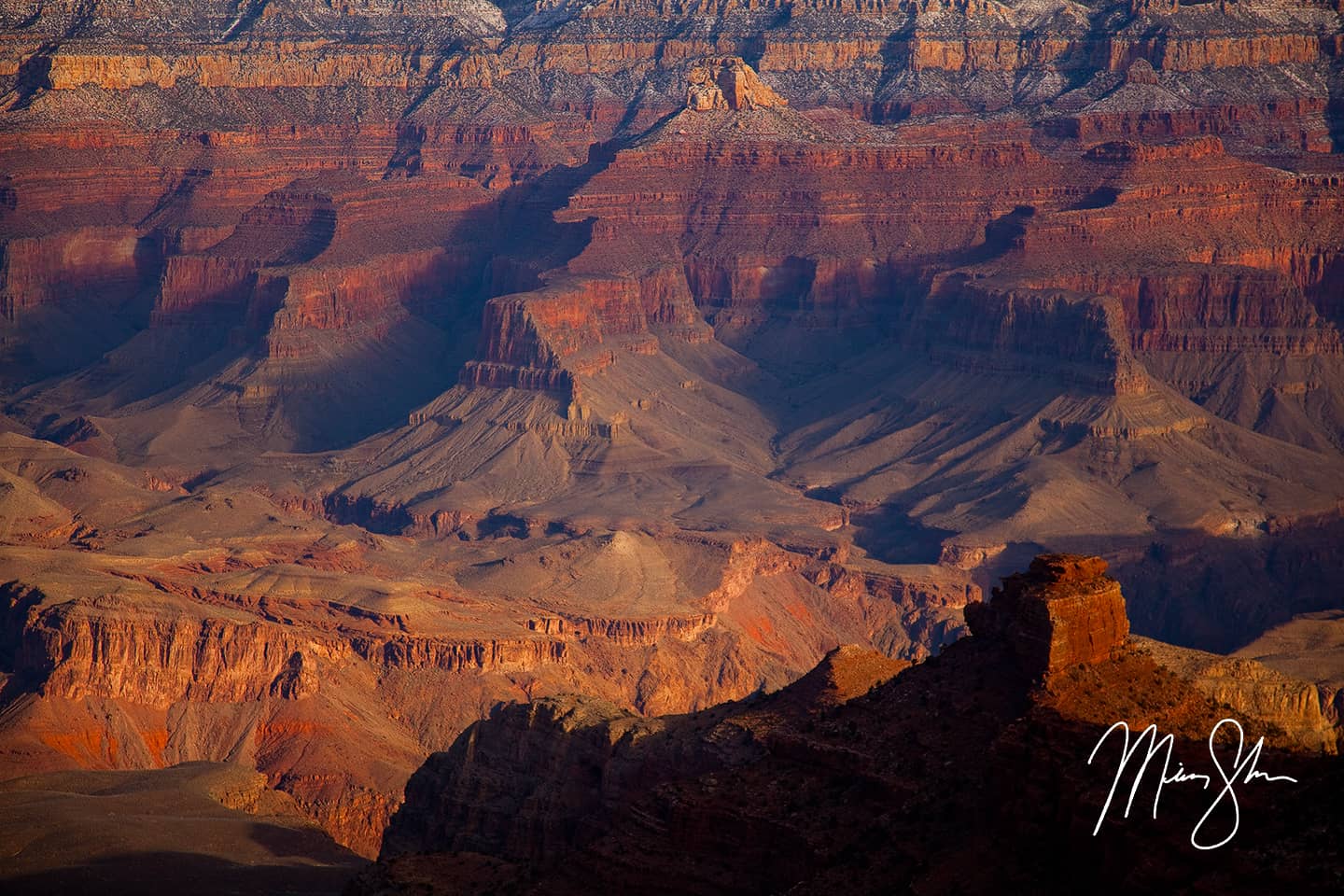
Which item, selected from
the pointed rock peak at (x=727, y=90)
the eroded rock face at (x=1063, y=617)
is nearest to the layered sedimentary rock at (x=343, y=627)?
the eroded rock face at (x=1063, y=617)

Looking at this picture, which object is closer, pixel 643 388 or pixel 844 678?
pixel 844 678

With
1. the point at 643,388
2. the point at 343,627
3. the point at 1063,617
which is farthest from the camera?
the point at 643,388

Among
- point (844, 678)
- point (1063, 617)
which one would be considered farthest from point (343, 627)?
point (1063, 617)

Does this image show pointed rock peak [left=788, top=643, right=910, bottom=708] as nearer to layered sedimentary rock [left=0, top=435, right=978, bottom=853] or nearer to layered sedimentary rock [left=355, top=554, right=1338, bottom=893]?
layered sedimentary rock [left=355, top=554, right=1338, bottom=893]

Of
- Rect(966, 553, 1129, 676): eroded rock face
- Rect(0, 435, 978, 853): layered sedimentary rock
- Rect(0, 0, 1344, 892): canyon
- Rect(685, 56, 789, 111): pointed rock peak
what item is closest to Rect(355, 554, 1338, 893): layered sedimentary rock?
Rect(966, 553, 1129, 676): eroded rock face
